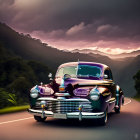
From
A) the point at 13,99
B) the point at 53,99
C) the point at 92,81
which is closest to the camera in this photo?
the point at 53,99

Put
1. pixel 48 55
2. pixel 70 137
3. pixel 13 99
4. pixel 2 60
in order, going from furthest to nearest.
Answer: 1. pixel 48 55
2. pixel 2 60
3. pixel 13 99
4. pixel 70 137

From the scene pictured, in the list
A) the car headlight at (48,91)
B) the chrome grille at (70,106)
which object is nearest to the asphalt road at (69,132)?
the chrome grille at (70,106)

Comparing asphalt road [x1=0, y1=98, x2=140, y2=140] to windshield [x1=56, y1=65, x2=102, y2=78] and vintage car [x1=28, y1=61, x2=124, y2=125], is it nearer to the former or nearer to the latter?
vintage car [x1=28, y1=61, x2=124, y2=125]

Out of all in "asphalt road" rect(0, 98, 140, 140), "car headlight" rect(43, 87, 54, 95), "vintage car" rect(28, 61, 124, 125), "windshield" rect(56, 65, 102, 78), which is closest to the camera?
"asphalt road" rect(0, 98, 140, 140)

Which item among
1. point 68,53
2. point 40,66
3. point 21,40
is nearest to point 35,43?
point 21,40

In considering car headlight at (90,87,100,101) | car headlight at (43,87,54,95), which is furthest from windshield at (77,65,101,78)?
car headlight at (90,87,100,101)

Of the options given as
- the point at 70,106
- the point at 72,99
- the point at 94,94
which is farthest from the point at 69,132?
the point at 94,94

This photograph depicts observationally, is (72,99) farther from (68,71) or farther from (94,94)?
(68,71)

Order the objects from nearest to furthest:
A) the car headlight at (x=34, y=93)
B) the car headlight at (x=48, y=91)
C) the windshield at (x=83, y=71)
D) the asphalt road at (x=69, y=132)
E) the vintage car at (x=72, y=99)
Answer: the asphalt road at (x=69, y=132) → the vintage car at (x=72, y=99) → the car headlight at (x=48, y=91) → the car headlight at (x=34, y=93) → the windshield at (x=83, y=71)

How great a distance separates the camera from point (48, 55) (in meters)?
155

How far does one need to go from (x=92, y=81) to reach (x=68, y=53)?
480ft

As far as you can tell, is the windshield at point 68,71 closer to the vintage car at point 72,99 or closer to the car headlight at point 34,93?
the vintage car at point 72,99

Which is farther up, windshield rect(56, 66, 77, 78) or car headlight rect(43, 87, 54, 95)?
windshield rect(56, 66, 77, 78)

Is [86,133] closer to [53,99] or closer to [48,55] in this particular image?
[53,99]
